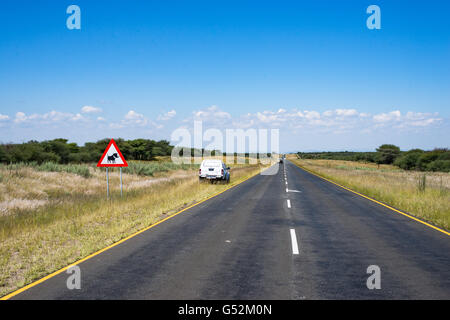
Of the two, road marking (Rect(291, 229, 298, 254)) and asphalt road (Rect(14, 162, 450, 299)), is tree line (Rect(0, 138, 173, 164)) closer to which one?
asphalt road (Rect(14, 162, 450, 299))

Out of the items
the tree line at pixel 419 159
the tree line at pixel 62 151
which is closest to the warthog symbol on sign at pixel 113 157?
the tree line at pixel 62 151

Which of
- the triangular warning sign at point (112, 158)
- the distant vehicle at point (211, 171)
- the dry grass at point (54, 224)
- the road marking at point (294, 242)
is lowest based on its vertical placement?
the road marking at point (294, 242)

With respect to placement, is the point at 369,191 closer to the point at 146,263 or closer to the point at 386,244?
the point at 386,244

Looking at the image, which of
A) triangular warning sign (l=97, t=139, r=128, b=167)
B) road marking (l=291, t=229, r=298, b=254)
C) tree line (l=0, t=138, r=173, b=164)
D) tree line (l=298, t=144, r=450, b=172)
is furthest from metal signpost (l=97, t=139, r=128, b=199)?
tree line (l=298, t=144, r=450, b=172)

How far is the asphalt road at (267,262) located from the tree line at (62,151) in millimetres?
25744

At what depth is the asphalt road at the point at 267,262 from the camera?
468cm

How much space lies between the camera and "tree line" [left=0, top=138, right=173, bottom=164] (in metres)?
29.8

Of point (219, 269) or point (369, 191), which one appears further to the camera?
point (369, 191)

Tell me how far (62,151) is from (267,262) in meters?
42.1

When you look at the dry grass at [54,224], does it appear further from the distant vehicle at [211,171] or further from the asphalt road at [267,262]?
the distant vehicle at [211,171]
